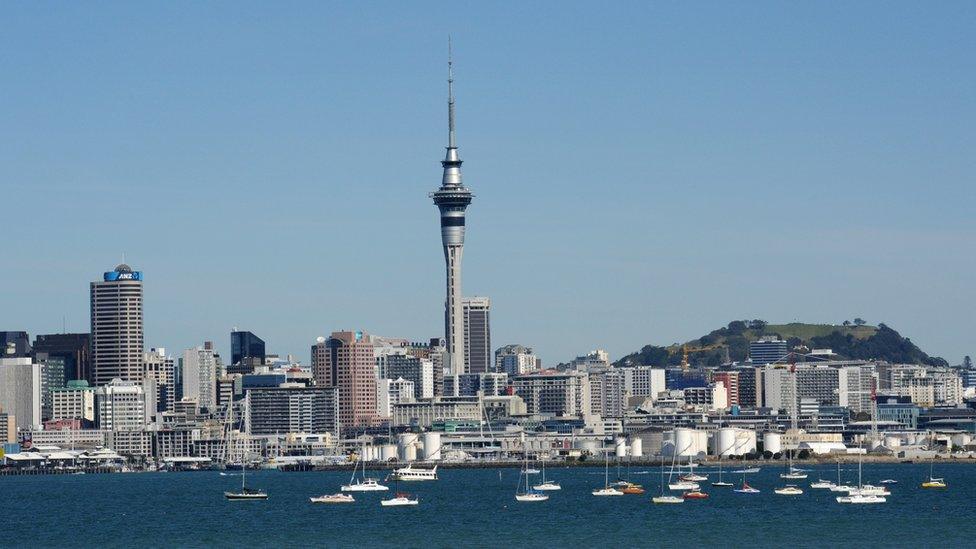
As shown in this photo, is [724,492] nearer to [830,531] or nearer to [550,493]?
[550,493]

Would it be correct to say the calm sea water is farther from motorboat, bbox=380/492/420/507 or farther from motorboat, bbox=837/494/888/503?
motorboat, bbox=837/494/888/503

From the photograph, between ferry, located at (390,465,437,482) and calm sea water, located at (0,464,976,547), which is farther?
ferry, located at (390,465,437,482)

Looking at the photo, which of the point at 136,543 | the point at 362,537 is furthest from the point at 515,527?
the point at 136,543

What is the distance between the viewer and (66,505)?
153125mm

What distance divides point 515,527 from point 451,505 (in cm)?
2550

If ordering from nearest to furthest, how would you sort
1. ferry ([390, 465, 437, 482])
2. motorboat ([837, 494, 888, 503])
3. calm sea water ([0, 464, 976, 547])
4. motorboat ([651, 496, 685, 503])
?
calm sea water ([0, 464, 976, 547]) < motorboat ([837, 494, 888, 503]) < motorboat ([651, 496, 685, 503]) < ferry ([390, 465, 437, 482])

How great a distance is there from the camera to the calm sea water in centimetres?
10375

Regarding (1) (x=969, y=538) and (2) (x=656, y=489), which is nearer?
(1) (x=969, y=538)

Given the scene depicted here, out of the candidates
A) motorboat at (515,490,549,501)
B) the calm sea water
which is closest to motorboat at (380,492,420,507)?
the calm sea water

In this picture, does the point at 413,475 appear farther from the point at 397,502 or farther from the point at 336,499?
the point at 397,502

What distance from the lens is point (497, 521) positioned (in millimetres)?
118062

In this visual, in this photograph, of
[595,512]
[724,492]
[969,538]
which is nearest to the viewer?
[969,538]

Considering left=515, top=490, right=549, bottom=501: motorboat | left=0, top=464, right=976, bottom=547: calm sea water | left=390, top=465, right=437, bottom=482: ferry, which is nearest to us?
left=0, top=464, right=976, bottom=547: calm sea water

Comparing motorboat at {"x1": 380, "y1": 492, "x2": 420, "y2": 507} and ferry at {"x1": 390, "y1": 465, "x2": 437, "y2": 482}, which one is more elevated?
motorboat at {"x1": 380, "y1": 492, "x2": 420, "y2": 507}
